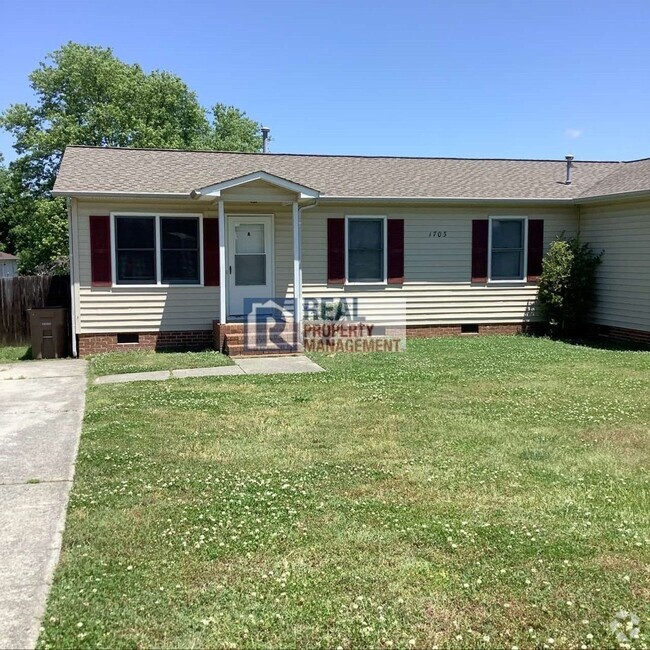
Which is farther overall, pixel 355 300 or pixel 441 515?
pixel 355 300

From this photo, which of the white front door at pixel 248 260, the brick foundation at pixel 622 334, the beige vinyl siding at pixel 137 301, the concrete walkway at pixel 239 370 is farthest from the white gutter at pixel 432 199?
the concrete walkway at pixel 239 370

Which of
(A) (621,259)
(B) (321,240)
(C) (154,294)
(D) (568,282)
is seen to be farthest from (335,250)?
(A) (621,259)

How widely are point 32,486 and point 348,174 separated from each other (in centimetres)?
1045

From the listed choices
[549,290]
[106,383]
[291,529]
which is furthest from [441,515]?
[549,290]

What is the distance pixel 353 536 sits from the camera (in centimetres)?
382

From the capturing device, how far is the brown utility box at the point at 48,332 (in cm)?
1137

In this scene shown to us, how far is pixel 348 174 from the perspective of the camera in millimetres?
13836

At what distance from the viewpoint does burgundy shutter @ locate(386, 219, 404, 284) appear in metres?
12.9

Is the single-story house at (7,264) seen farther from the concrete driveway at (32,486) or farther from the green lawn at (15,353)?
the concrete driveway at (32,486)

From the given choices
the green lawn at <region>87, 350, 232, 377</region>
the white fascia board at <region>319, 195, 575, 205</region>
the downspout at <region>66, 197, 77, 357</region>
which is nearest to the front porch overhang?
the white fascia board at <region>319, 195, 575, 205</region>

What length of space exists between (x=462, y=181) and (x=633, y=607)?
11.9 m

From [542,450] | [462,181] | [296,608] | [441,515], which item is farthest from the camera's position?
[462,181]

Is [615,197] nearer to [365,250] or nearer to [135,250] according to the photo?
[365,250]

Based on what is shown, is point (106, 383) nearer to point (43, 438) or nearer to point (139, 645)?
point (43, 438)
